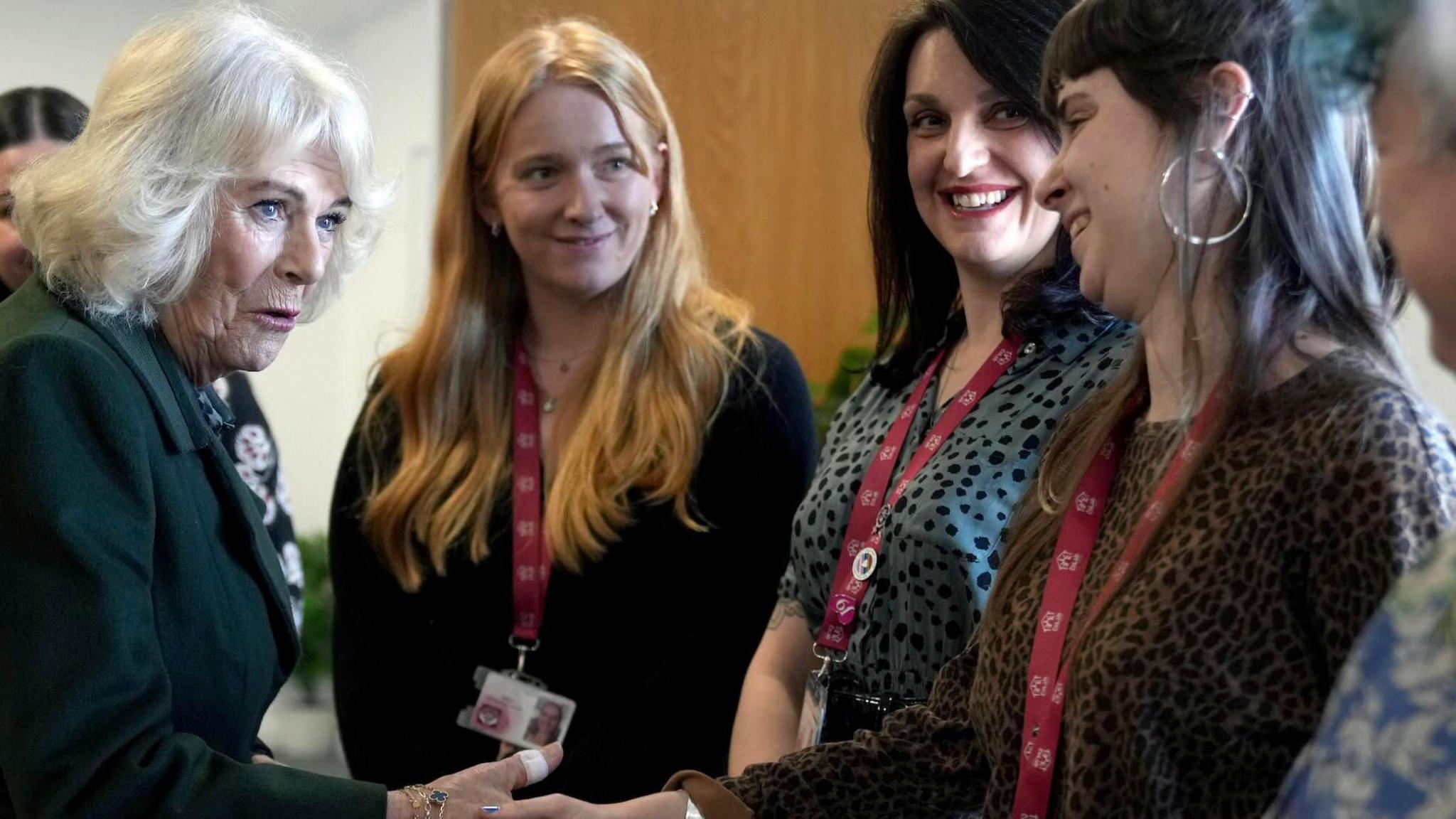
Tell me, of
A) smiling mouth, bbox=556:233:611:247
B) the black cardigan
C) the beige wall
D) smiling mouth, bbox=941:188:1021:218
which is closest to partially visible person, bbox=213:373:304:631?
the black cardigan

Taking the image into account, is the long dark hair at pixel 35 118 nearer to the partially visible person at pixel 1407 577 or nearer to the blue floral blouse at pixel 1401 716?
the partially visible person at pixel 1407 577

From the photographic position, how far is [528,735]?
2484 mm

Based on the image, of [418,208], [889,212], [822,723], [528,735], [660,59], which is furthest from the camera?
[418,208]

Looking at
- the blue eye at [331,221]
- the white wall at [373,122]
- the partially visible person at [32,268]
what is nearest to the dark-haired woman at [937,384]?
the blue eye at [331,221]

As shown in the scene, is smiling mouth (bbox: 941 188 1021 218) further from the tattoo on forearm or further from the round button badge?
the tattoo on forearm

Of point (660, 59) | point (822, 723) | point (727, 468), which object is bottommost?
point (822, 723)

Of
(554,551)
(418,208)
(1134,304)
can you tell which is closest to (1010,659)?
(1134,304)

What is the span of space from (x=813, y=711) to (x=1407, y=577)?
4.25 feet

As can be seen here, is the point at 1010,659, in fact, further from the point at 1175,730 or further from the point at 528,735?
the point at 528,735

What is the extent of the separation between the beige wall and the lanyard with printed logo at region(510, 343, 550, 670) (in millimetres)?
1801

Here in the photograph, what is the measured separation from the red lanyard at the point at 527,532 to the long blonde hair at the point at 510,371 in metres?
0.02

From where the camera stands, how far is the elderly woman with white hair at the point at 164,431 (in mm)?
1532

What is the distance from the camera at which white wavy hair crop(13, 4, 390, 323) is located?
1.73 meters

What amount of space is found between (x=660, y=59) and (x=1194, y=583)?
3486 millimetres
